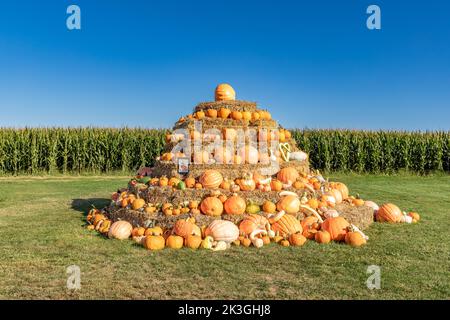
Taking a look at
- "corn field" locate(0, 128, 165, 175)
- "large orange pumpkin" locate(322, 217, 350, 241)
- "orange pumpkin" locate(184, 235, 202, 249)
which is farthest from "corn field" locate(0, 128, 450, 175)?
"orange pumpkin" locate(184, 235, 202, 249)

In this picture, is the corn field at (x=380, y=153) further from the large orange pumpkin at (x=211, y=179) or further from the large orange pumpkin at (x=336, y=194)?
the large orange pumpkin at (x=211, y=179)

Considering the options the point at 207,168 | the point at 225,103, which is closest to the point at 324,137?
the point at 225,103

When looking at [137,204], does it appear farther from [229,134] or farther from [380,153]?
[380,153]

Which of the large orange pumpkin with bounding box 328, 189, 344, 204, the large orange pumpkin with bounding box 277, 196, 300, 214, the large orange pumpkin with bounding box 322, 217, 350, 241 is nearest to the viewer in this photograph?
the large orange pumpkin with bounding box 322, 217, 350, 241

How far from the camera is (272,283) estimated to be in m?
5.44

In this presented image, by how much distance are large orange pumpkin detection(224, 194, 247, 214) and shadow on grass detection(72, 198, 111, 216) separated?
4.90 meters

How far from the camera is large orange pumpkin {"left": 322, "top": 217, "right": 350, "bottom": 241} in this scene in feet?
25.2

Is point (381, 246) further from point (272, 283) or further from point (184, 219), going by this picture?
point (184, 219)

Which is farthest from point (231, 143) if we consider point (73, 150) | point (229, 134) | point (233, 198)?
point (73, 150)

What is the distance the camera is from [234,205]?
8.00 metres

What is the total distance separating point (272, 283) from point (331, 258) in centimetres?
156

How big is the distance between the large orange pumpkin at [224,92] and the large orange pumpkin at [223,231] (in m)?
4.66

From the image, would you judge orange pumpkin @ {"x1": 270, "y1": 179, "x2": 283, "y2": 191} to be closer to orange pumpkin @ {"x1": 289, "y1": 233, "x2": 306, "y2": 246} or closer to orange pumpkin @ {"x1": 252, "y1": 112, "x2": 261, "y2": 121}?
orange pumpkin @ {"x1": 289, "y1": 233, "x2": 306, "y2": 246}

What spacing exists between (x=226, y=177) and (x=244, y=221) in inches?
60.2
